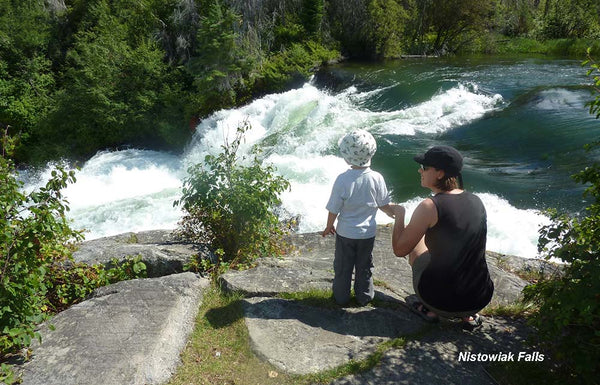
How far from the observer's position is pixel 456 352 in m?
3.41

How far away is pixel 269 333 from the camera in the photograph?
3.63 m

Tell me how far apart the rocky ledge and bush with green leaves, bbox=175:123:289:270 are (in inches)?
17.0

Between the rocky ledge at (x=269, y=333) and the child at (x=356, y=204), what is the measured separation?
0.51 m

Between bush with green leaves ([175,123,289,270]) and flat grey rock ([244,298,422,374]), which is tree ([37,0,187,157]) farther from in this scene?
flat grey rock ([244,298,422,374])

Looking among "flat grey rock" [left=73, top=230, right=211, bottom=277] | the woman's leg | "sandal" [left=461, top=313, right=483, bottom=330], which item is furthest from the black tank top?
"flat grey rock" [left=73, top=230, right=211, bottom=277]

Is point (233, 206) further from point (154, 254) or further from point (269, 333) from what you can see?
point (269, 333)

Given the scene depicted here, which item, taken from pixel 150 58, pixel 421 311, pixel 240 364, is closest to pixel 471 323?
pixel 421 311

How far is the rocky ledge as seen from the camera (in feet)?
10.2

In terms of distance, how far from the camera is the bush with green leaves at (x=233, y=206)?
15.6ft

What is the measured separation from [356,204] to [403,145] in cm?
863

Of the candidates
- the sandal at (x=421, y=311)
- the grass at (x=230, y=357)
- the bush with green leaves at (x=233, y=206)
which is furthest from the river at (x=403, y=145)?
the sandal at (x=421, y=311)

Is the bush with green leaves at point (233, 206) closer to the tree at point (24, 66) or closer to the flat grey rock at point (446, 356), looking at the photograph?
the flat grey rock at point (446, 356)

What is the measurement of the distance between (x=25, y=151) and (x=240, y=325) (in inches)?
620

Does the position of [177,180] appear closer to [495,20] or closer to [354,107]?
[354,107]
